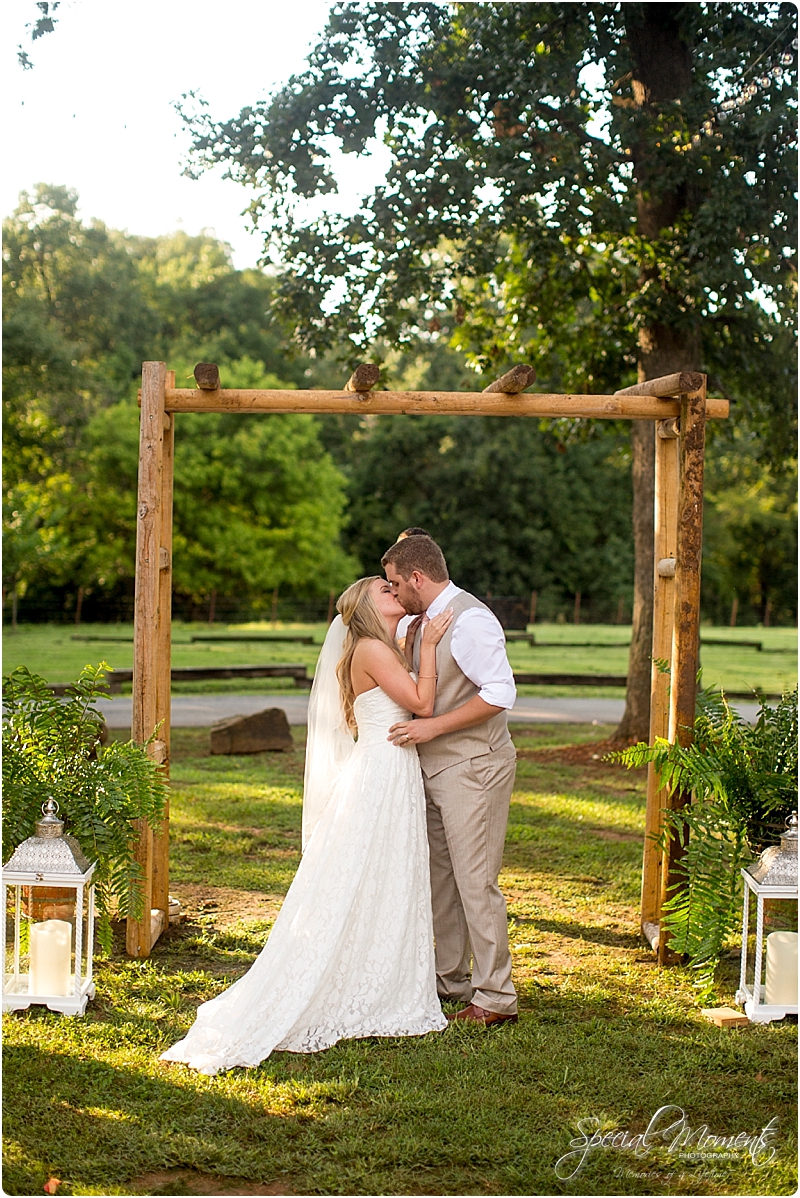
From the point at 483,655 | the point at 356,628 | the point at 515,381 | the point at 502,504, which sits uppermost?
the point at 502,504

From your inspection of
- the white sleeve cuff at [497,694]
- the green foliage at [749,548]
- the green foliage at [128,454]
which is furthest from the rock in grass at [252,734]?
the green foliage at [749,548]

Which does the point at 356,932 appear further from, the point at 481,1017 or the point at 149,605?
the point at 149,605

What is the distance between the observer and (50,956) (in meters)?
4.86

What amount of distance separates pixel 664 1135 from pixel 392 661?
2.13 m

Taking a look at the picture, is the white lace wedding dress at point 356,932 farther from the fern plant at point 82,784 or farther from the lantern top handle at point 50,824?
the lantern top handle at point 50,824

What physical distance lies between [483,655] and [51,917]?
221cm

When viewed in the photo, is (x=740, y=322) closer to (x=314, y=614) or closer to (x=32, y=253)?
(x=314, y=614)

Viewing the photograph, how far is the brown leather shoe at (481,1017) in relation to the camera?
4793mm

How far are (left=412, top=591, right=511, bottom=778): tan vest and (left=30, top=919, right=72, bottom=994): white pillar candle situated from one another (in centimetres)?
176

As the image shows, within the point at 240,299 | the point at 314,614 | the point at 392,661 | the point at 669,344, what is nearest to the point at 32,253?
the point at 240,299

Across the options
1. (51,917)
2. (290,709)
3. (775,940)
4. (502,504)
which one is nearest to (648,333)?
(290,709)

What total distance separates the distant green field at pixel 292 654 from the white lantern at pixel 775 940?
1158cm

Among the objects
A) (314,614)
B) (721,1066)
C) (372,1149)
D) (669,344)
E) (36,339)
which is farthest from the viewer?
(314,614)

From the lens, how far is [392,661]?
192 inches
